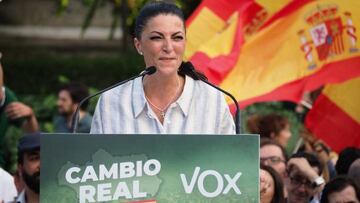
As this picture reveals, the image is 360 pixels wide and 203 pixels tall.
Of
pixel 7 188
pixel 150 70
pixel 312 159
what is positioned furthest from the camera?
pixel 312 159

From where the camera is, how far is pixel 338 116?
9.41 metres

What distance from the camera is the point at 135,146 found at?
16.3 feet

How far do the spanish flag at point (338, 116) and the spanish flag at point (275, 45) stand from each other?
13cm

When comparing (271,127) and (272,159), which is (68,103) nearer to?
(271,127)

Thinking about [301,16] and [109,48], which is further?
[109,48]

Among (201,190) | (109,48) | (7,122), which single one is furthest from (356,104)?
(109,48)

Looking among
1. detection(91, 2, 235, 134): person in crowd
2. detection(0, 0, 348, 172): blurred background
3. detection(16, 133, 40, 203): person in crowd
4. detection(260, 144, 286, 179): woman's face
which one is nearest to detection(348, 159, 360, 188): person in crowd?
detection(260, 144, 286, 179): woman's face

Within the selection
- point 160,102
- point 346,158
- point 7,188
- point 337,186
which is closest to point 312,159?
point 346,158

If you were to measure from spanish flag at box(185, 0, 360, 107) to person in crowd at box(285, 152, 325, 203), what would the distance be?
1113 mm

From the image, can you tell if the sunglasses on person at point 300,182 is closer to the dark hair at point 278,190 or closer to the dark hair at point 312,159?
the dark hair at point 312,159

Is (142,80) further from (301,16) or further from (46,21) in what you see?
(46,21)

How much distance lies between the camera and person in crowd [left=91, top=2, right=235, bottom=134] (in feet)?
18.6

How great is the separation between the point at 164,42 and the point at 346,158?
131 inches

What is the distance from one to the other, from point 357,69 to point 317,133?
673mm
